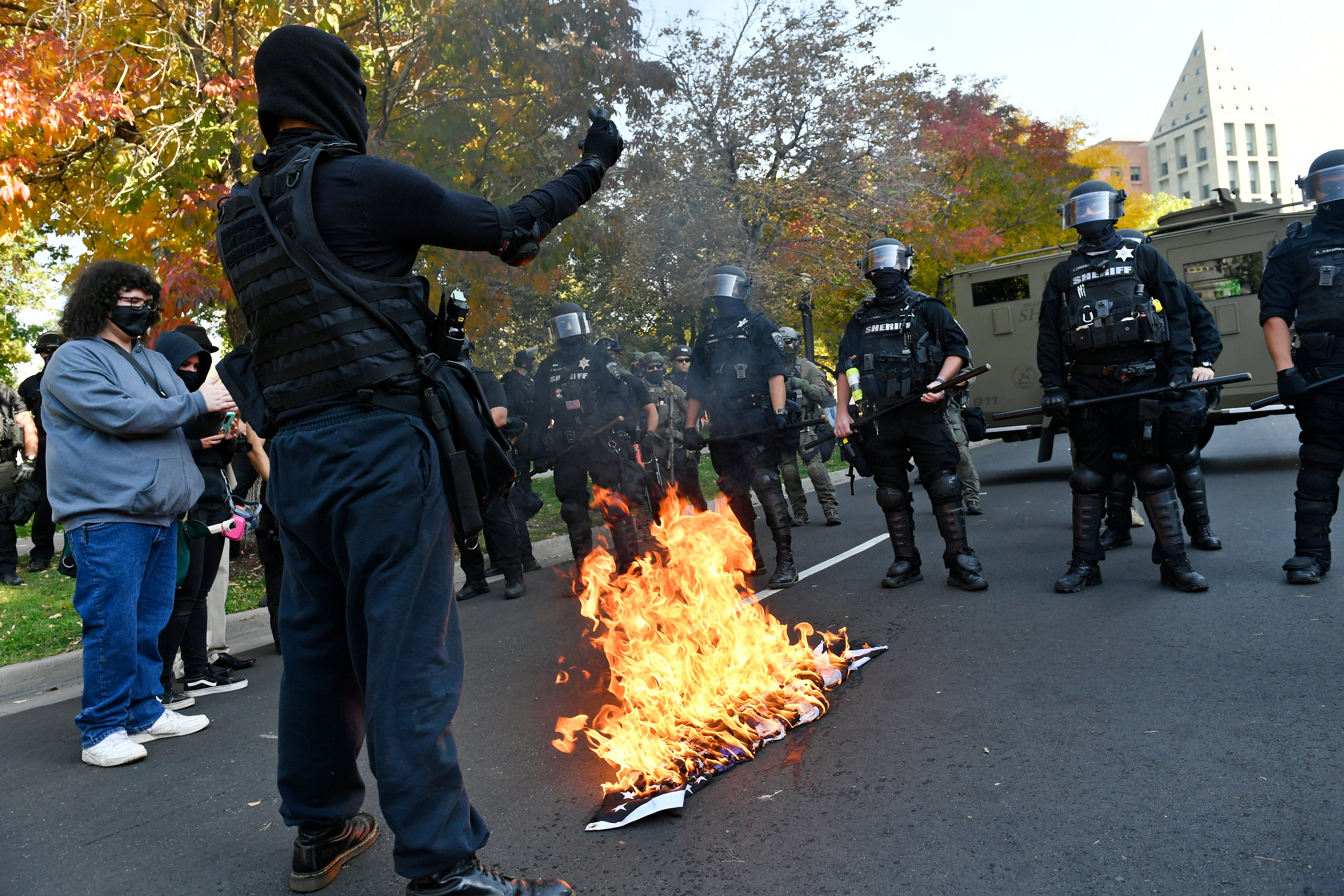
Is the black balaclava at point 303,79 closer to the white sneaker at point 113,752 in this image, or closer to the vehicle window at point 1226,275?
the white sneaker at point 113,752

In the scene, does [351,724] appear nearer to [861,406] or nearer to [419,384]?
[419,384]

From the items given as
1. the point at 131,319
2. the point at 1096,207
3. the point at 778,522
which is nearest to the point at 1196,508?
the point at 1096,207

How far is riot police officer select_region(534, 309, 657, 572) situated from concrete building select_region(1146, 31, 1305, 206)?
9368cm

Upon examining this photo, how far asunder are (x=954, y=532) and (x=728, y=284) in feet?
8.00

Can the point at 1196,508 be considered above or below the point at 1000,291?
below

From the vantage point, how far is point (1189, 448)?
18.0 feet

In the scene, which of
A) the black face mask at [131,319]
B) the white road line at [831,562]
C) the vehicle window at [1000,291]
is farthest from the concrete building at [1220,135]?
the black face mask at [131,319]

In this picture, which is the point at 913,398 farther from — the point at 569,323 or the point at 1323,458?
the point at 569,323

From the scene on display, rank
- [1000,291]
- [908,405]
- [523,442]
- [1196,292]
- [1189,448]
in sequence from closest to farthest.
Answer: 1. [1189,448]
2. [908,405]
3. [523,442]
4. [1196,292]
5. [1000,291]

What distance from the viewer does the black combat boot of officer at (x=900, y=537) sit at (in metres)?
6.09

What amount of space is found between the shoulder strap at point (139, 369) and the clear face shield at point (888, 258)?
4.14 metres

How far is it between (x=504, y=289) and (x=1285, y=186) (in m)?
101

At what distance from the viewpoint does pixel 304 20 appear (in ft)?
26.3

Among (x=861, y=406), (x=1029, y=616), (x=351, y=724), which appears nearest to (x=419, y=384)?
(x=351, y=724)
